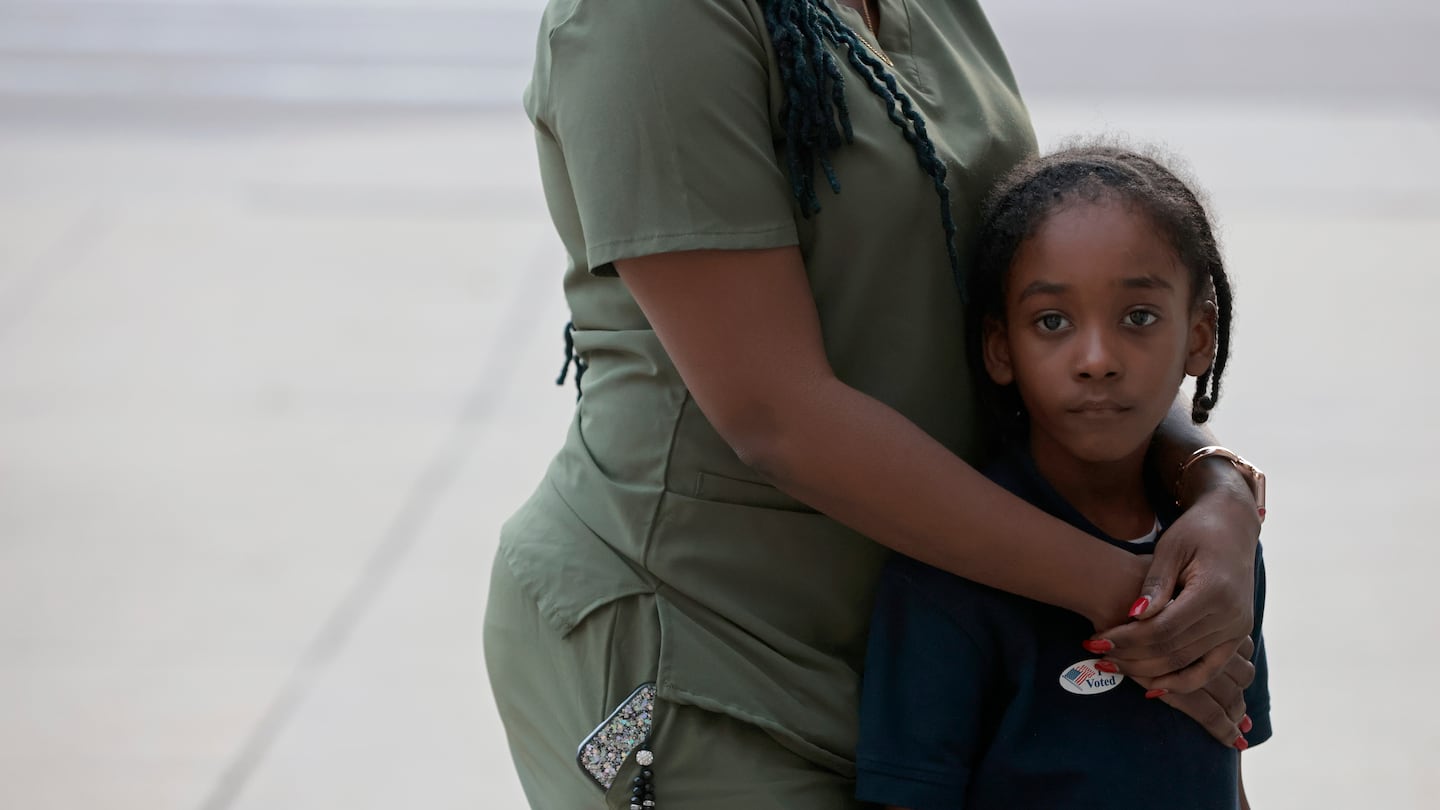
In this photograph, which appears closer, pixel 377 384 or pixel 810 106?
A: pixel 810 106

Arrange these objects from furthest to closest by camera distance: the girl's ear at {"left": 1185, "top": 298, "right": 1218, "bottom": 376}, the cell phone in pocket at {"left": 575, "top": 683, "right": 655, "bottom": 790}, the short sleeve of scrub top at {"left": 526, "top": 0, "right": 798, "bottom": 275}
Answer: the girl's ear at {"left": 1185, "top": 298, "right": 1218, "bottom": 376} < the cell phone in pocket at {"left": 575, "top": 683, "right": 655, "bottom": 790} < the short sleeve of scrub top at {"left": 526, "top": 0, "right": 798, "bottom": 275}

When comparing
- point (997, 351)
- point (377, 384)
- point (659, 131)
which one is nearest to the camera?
point (659, 131)

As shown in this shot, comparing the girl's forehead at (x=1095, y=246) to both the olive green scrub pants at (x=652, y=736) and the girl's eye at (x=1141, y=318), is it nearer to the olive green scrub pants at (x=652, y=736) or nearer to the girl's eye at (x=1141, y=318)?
the girl's eye at (x=1141, y=318)

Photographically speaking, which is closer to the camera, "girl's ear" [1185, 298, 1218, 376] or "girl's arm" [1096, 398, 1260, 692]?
"girl's arm" [1096, 398, 1260, 692]

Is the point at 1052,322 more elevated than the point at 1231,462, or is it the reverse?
the point at 1052,322

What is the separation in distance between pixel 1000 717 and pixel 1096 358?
0.94ft

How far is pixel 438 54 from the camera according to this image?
804cm

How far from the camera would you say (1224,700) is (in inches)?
47.3

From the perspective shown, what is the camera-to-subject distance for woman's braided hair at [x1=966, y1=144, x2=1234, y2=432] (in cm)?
121

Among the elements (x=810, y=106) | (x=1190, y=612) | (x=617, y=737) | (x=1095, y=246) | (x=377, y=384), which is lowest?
(x=377, y=384)

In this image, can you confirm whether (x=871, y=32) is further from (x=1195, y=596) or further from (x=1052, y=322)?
(x=1195, y=596)

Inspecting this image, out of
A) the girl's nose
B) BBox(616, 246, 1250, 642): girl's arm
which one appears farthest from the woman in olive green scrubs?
the girl's nose

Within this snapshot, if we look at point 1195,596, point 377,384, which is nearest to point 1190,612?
point 1195,596

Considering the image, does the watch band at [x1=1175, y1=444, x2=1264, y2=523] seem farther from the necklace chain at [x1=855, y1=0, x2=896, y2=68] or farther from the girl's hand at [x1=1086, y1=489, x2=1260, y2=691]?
the necklace chain at [x1=855, y1=0, x2=896, y2=68]
